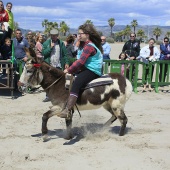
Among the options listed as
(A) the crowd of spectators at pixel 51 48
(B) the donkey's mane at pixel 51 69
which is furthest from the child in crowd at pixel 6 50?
(B) the donkey's mane at pixel 51 69

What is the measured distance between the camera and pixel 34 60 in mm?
6383

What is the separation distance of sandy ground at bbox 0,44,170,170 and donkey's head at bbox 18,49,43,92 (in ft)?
3.75

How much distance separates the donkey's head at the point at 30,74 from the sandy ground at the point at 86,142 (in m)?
1.14

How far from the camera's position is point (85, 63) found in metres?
6.43

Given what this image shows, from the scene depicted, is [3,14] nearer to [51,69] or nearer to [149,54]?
[149,54]

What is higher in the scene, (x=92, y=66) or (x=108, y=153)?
(x=92, y=66)

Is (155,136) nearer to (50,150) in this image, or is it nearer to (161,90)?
(50,150)

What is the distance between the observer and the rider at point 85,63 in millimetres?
6234

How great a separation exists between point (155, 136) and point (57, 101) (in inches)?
87.4

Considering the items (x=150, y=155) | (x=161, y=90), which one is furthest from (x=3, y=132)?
(x=161, y=90)

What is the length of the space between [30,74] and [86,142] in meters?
1.73

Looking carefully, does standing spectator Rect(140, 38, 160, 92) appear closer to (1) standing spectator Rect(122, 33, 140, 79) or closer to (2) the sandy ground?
(1) standing spectator Rect(122, 33, 140, 79)

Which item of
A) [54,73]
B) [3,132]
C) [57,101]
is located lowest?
[3,132]

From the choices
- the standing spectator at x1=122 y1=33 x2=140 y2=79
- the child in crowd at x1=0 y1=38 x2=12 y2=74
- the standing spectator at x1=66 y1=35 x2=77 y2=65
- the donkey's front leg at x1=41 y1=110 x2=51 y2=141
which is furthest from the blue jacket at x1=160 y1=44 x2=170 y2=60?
the donkey's front leg at x1=41 y1=110 x2=51 y2=141
